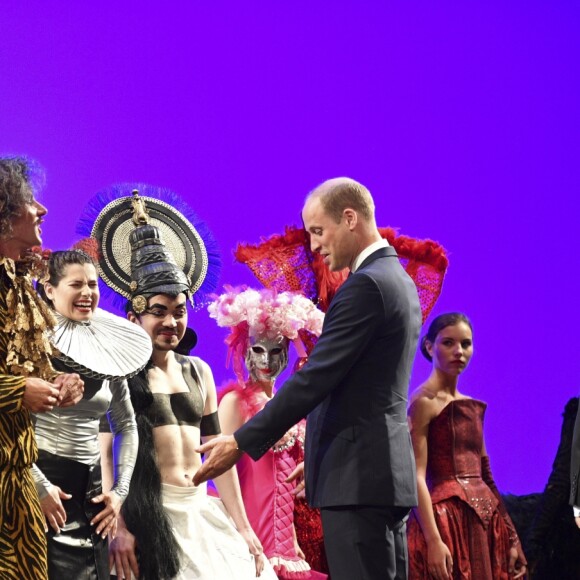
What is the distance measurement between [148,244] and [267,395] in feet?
3.05

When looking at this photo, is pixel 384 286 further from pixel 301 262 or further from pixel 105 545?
pixel 301 262

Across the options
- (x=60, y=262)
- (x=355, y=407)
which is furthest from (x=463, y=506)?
(x=60, y=262)

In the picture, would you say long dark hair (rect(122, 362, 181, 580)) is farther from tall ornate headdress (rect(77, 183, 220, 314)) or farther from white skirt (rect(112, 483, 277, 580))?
tall ornate headdress (rect(77, 183, 220, 314))

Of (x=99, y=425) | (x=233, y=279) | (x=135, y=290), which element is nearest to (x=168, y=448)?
(x=99, y=425)

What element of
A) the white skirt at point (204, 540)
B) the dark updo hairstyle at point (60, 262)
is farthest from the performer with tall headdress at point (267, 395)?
the dark updo hairstyle at point (60, 262)

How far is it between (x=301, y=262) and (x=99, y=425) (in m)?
1.70

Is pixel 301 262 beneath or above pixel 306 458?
above

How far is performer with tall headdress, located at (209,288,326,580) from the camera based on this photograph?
4.44 m

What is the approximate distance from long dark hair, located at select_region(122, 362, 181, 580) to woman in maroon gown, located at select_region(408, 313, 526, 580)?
1368 millimetres

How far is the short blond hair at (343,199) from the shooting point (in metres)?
3.23

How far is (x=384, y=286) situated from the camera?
9.99 feet

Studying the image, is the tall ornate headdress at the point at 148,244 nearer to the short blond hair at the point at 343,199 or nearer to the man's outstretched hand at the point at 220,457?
the short blond hair at the point at 343,199

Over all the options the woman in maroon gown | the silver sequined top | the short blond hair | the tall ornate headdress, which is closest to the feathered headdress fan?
the tall ornate headdress

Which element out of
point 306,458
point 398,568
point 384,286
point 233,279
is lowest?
point 398,568
